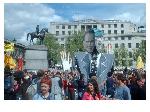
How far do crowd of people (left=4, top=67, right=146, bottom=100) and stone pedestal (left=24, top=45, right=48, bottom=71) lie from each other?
0.44 feet

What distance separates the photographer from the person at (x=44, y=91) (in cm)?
804

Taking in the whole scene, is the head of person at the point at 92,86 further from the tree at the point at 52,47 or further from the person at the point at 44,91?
the tree at the point at 52,47

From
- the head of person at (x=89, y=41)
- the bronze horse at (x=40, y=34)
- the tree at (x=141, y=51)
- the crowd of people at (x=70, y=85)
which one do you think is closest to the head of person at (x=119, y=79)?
the crowd of people at (x=70, y=85)

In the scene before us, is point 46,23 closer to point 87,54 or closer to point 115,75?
point 87,54

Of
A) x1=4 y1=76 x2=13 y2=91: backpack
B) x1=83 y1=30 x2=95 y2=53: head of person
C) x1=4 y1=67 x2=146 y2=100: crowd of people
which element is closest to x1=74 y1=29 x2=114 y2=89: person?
x1=83 y1=30 x2=95 y2=53: head of person

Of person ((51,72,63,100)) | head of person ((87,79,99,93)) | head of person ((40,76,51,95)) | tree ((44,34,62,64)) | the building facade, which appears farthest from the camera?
tree ((44,34,62,64))

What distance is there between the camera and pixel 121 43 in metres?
9.30

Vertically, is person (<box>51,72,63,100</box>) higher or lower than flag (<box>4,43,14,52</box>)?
lower

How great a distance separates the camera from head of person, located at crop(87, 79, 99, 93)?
26.9 ft

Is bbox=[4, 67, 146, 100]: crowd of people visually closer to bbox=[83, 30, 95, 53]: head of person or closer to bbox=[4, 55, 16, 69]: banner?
bbox=[4, 55, 16, 69]: banner

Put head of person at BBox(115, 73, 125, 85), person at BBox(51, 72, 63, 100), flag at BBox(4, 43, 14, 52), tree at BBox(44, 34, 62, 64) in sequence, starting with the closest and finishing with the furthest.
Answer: head of person at BBox(115, 73, 125, 85) → person at BBox(51, 72, 63, 100) → flag at BBox(4, 43, 14, 52) → tree at BBox(44, 34, 62, 64)
